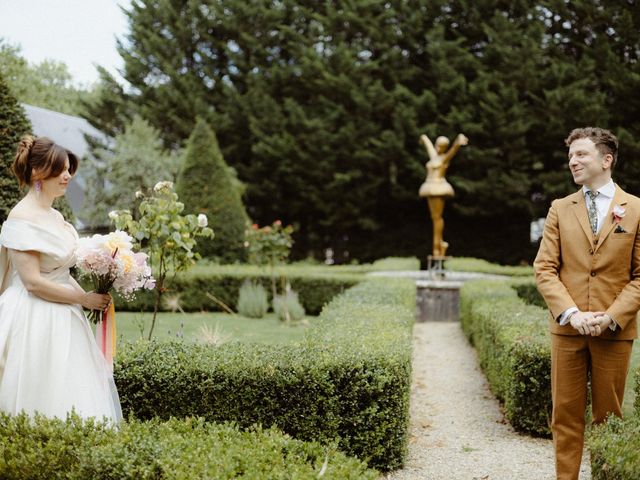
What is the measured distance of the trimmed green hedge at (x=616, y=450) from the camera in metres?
2.42

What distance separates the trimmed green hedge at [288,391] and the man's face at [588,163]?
1.63 m

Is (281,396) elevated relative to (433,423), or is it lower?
elevated

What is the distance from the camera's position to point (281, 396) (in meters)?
3.85

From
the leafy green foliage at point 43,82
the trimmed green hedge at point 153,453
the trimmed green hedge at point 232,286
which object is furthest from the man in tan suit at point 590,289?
the leafy green foliage at point 43,82

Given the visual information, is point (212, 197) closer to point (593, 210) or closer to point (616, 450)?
point (593, 210)

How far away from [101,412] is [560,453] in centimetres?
242

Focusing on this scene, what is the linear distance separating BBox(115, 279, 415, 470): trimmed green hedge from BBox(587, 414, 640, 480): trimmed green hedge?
4.48 feet

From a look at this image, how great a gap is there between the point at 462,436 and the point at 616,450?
247 centimetres

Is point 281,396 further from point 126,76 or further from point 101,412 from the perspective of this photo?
point 126,76

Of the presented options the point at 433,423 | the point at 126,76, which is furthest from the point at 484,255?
the point at 433,423

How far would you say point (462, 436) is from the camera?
4.96m

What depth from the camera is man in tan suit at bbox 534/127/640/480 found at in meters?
3.21

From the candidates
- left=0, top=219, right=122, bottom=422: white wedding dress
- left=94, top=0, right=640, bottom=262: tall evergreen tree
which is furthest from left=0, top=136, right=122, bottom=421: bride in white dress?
left=94, top=0, right=640, bottom=262: tall evergreen tree

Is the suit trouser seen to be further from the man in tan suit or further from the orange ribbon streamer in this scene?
the orange ribbon streamer
